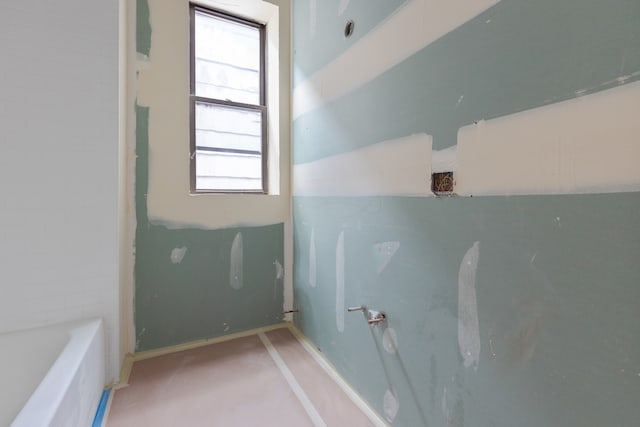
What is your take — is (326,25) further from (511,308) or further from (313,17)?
(511,308)

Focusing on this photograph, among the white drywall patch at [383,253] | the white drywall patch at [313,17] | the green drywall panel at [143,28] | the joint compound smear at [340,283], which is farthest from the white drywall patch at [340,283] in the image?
the green drywall panel at [143,28]

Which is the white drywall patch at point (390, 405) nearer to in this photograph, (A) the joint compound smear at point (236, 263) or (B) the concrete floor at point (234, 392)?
(B) the concrete floor at point (234, 392)

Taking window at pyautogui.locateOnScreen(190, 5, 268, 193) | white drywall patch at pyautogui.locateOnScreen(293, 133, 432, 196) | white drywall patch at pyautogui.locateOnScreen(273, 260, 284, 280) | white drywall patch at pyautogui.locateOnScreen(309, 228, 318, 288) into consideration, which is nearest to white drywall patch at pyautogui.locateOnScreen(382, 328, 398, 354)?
white drywall patch at pyautogui.locateOnScreen(293, 133, 432, 196)

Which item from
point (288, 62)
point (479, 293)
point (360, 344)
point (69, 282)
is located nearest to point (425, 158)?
point (479, 293)

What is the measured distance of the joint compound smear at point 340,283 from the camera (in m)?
1.78

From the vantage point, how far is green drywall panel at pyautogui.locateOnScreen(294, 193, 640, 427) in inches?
27.9

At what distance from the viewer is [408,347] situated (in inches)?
51.3

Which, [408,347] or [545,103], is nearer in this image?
[545,103]

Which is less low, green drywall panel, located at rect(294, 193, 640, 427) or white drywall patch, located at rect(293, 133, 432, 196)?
white drywall patch, located at rect(293, 133, 432, 196)

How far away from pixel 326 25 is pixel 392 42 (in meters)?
0.75

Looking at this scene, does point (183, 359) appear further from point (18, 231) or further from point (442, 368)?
point (442, 368)

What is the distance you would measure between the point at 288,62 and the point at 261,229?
4.71 ft

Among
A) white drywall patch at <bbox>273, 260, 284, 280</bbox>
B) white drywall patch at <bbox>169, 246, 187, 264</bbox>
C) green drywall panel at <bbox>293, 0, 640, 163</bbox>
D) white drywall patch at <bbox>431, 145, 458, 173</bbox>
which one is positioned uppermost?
green drywall panel at <bbox>293, 0, 640, 163</bbox>

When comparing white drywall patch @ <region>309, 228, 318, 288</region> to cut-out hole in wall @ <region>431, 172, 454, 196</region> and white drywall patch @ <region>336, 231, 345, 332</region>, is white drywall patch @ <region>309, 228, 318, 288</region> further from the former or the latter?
cut-out hole in wall @ <region>431, 172, 454, 196</region>
